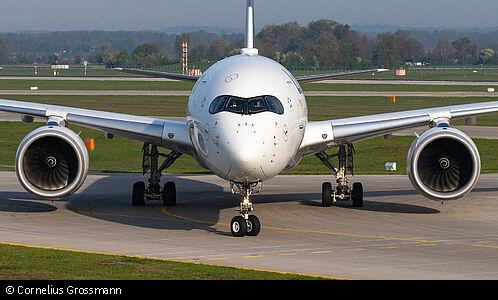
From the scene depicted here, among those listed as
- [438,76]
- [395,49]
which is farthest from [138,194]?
[395,49]

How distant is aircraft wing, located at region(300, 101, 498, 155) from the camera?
27.4 metres

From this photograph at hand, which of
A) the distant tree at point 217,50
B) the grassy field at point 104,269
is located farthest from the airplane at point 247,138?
the distant tree at point 217,50

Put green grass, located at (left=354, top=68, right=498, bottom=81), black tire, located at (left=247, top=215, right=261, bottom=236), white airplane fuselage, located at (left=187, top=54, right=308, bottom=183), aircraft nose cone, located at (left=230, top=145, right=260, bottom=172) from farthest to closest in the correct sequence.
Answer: green grass, located at (left=354, top=68, right=498, bottom=81) < black tire, located at (left=247, top=215, right=261, bottom=236) < white airplane fuselage, located at (left=187, top=54, right=308, bottom=183) < aircraft nose cone, located at (left=230, top=145, right=260, bottom=172)

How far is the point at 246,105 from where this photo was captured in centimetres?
2333

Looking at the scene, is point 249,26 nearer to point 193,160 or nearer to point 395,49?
point 193,160

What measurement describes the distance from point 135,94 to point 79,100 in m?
13.2

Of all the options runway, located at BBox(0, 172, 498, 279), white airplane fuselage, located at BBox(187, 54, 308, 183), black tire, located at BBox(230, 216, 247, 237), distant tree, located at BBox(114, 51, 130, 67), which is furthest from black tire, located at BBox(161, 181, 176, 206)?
distant tree, located at BBox(114, 51, 130, 67)

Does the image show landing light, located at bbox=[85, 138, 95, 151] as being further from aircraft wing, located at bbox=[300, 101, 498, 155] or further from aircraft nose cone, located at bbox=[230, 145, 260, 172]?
aircraft nose cone, located at bbox=[230, 145, 260, 172]

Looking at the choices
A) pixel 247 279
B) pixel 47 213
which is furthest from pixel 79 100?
pixel 247 279

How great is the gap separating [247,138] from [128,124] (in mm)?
6523

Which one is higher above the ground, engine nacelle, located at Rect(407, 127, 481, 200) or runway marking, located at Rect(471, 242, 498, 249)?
engine nacelle, located at Rect(407, 127, 481, 200)

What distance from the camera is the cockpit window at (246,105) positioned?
916 inches

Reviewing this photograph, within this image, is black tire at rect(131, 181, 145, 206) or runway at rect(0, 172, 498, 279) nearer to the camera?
runway at rect(0, 172, 498, 279)

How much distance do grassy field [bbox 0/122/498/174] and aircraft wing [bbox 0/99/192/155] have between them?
530 inches
